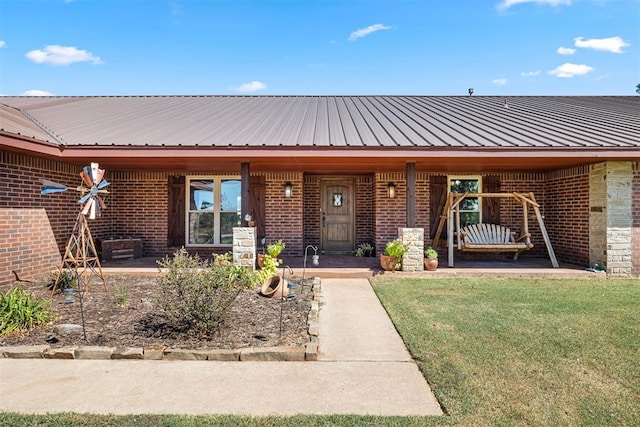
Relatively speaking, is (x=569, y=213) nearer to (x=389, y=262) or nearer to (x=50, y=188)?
(x=389, y=262)

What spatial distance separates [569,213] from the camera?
8.59 metres

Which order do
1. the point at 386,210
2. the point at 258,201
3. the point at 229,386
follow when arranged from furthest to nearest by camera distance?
the point at 258,201 < the point at 386,210 < the point at 229,386

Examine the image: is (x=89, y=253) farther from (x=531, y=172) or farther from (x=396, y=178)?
(x=531, y=172)

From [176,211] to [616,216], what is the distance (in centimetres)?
1021

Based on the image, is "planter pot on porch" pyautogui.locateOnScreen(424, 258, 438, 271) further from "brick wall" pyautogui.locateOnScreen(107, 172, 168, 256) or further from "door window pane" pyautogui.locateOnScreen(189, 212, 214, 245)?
"brick wall" pyautogui.locateOnScreen(107, 172, 168, 256)

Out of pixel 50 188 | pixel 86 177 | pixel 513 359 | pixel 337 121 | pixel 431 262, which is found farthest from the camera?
pixel 337 121

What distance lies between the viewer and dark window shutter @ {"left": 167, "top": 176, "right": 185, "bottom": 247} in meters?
9.94

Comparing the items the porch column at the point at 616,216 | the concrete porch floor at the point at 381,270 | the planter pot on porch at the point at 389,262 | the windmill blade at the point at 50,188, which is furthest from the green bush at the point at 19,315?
the porch column at the point at 616,216

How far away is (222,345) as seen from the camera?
3.69 metres

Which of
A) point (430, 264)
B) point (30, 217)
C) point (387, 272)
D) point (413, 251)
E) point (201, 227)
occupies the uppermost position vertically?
point (30, 217)

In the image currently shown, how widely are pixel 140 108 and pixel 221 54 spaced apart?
3620 mm

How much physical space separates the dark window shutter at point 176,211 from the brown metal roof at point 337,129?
4.97 ft

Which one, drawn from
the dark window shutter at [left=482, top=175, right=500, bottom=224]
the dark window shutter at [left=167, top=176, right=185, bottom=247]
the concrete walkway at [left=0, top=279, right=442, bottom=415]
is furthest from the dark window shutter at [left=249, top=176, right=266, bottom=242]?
the concrete walkway at [left=0, top=279, right=442, bottom=415]

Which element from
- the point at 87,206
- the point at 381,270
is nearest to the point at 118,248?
the point at 87,206
